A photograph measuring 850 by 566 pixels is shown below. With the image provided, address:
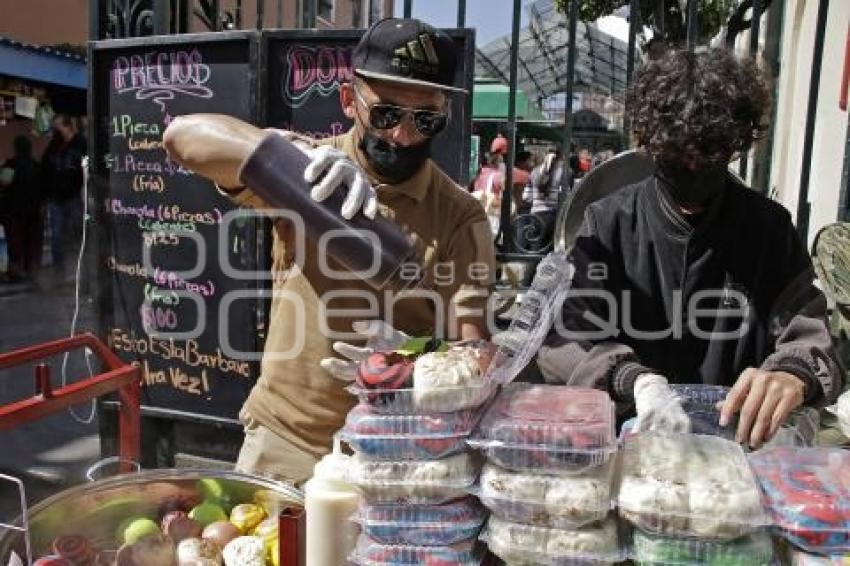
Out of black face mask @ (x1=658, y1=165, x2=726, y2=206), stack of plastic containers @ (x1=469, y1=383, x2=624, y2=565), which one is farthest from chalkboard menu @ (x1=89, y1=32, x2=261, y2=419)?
stack of plastic containers @ (x1=469, y1=383, x2=624, y2=565)

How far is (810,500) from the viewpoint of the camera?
1091 millimetres

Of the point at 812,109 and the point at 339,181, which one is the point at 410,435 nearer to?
the point at 339,181

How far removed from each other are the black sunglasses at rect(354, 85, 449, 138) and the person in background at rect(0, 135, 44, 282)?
9.53 m

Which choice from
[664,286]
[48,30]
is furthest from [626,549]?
[48,30]

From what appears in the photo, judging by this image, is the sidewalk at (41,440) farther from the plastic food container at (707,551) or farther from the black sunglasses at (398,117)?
the plastic food container at (707,551)

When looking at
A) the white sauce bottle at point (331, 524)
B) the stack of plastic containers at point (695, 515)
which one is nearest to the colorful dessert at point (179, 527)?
the white sauce bottle at point (331, 524)

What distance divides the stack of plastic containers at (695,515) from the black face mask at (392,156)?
99cm

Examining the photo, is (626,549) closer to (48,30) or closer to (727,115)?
(727,115)

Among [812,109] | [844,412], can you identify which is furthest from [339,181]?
[812,109]

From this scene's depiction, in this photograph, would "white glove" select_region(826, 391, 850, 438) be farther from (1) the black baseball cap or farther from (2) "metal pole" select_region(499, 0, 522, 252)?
(2) "metal pole" select_region(499, 0, 522, 252)

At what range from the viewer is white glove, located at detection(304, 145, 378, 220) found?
1378mm

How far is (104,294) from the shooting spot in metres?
3.87

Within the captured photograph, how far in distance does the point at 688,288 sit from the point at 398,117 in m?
0.77

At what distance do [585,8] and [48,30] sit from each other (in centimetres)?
831
